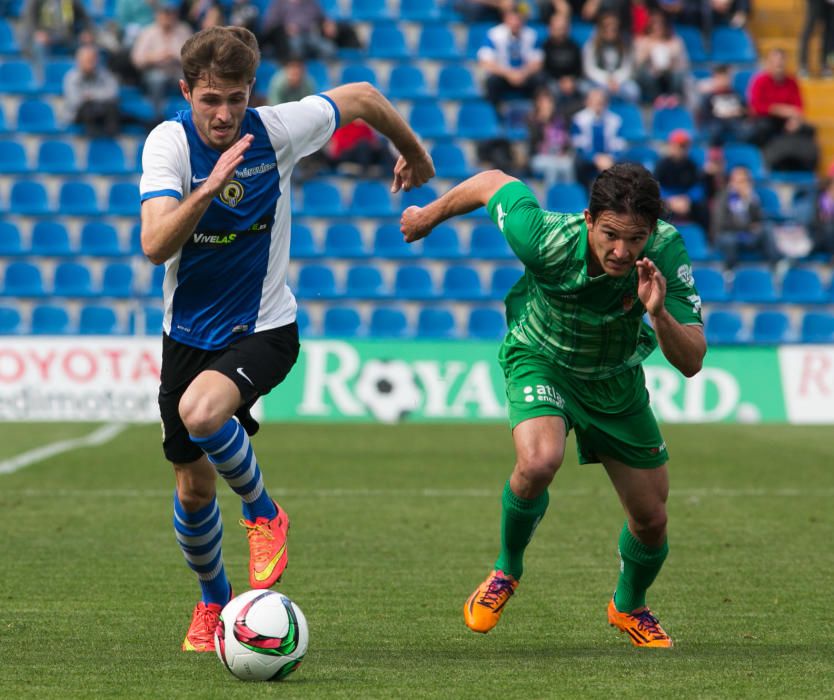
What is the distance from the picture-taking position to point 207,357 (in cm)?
602

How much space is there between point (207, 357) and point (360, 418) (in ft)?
37.3

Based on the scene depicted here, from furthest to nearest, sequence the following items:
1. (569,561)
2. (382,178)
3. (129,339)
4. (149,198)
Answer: (382,178) < (129,339) < (569,561) < (149,198)

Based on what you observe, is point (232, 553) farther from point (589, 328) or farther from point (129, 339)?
point (129, 339)

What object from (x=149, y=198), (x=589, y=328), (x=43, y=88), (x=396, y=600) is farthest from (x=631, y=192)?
(x=43, y=88)

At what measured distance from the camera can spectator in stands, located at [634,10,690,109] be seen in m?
21.7

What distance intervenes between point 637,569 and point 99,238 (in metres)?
15.0

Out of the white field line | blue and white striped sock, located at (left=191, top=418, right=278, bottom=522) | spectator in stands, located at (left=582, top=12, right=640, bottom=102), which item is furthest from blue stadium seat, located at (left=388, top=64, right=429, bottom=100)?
blue and white striped sock, located at (left=191, top=418, right=278, bottom=522)

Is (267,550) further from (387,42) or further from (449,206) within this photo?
(387,42)

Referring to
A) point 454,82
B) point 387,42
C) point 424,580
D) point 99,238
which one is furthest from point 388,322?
point 424,580

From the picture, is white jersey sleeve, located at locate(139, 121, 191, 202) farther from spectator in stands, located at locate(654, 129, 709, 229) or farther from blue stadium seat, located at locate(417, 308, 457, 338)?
spectator in stands, located at locate(654, 129, 709, 229)

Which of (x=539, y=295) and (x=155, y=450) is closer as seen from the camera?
(x=539, y=295)

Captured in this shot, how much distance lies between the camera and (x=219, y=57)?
5.52m

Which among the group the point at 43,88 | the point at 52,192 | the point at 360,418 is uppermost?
the point at 43,88

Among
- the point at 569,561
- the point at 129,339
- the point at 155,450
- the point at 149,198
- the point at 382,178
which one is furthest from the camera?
the point at 382,178
